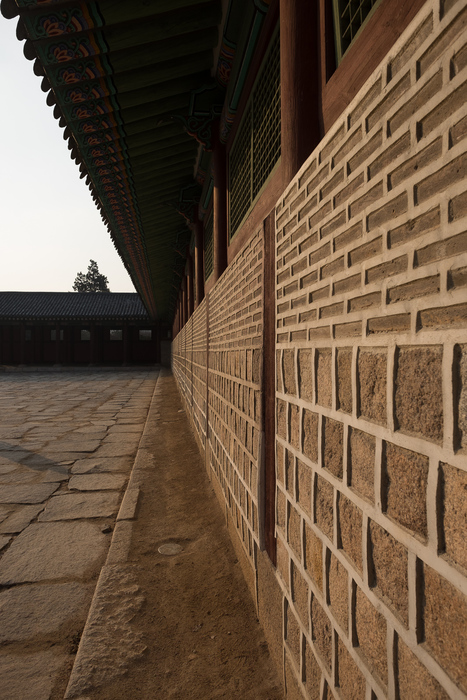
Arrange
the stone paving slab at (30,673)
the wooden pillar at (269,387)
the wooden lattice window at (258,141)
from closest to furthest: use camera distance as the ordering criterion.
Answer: the stone paving slab at (30,673), the wooden pillar at (269,387), the wooden lattice window at (258,141)

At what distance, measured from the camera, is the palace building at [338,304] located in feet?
2.41

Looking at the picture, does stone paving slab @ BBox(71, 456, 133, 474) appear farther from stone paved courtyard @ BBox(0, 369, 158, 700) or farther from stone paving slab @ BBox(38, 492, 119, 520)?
stone paving slab @ BBox(38, 492, 119, 520)

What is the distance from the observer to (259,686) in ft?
5.35

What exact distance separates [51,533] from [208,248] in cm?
391

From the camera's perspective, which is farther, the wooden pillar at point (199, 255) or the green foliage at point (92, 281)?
the green foliage at point (92, 281)

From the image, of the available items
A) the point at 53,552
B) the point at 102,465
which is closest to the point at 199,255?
the point at 102,465

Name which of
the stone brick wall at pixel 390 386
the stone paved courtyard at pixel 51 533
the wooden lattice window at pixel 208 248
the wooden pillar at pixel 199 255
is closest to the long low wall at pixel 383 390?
the stone brick wall at pixel 390 386

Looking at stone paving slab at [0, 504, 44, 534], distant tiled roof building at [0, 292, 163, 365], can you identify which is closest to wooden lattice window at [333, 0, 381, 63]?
stone paving slab at [0, 504, 44, 534]

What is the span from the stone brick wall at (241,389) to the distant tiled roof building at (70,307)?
2368cm

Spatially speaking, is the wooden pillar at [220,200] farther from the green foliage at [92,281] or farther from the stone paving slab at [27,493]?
the green foliage at [92,281]

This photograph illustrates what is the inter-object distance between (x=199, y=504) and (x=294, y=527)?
2131mm

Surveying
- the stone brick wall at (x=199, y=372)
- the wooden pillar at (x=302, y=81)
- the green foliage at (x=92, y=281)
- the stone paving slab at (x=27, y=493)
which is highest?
the green foliage at (x=92, y=281)

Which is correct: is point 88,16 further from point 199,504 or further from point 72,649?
point 199,504

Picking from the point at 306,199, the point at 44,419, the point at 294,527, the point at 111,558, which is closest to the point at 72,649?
the point at 111,558
